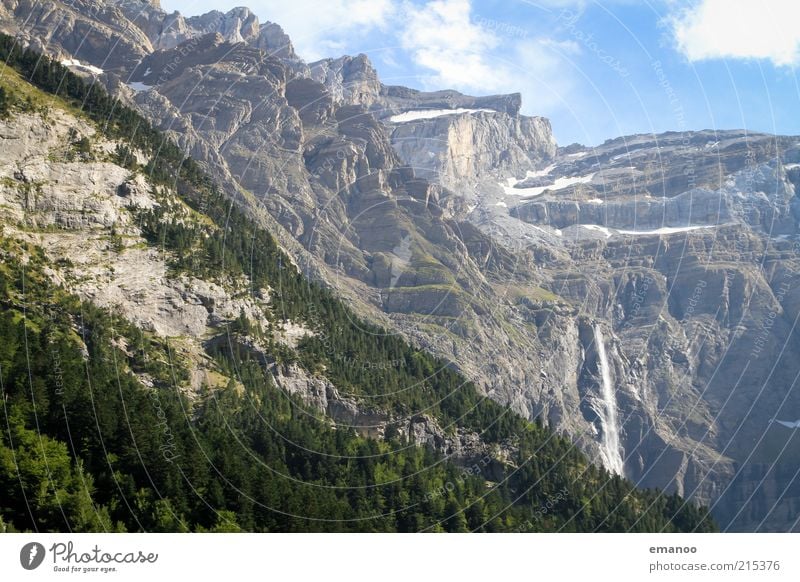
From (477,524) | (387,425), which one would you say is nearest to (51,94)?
(387,425)

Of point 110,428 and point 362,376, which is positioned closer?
point 110,428

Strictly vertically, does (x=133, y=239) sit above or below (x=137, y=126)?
below

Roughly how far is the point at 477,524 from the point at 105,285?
58347mm

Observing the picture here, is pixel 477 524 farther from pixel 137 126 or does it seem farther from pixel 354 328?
pixel 137 126

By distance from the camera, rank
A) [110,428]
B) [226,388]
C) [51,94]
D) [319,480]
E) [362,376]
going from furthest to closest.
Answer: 1. [51,94]
2. [362,376]
3. [226,388]
4. [319,480]
5. [110,428]

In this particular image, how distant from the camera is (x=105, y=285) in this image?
13375 cm
